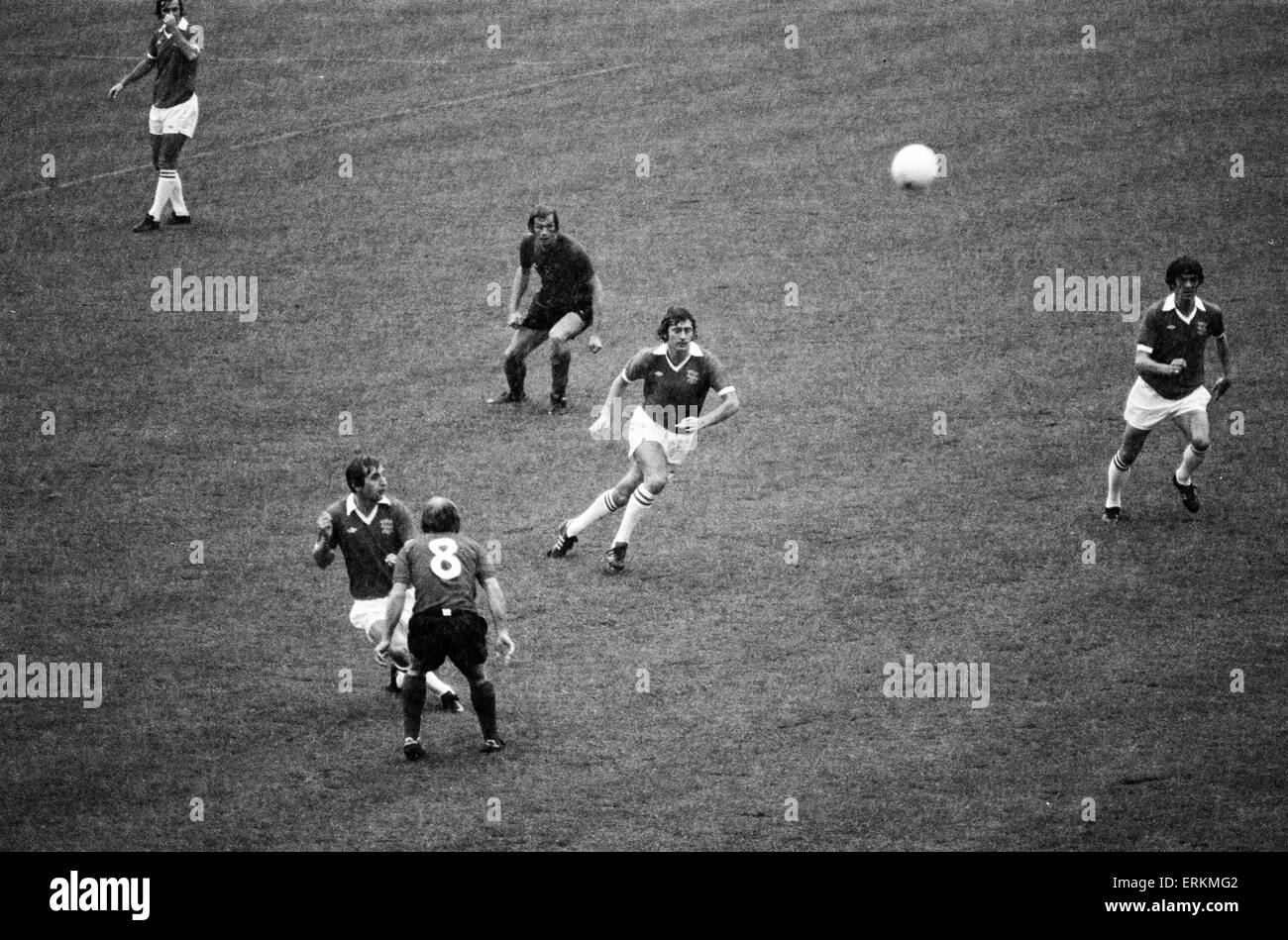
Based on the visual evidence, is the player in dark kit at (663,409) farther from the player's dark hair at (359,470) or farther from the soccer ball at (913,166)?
the soccer ball at (913,166)

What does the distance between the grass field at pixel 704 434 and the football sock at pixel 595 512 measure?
445 millimetres

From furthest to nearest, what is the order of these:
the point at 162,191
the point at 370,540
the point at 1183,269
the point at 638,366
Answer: the point at 162,191
the point at 1183,269
the point at 638,366
the point at 370,540

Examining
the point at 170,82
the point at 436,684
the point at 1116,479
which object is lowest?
the point at 436,684

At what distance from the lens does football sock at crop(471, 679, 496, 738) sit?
1292 centimetres

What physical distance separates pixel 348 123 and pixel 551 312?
42.8 ft

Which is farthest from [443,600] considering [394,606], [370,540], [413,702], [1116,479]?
[1116,479]

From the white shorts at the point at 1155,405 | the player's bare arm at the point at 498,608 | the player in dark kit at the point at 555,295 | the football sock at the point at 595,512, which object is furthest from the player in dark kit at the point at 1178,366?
the player's bare arm at the point at 498,608

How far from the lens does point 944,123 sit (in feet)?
101

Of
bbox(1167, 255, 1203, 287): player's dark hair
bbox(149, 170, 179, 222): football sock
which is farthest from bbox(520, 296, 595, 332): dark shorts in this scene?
bbox(149, 170, 179, 222): football sock

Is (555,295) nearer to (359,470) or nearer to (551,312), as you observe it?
(551,312)

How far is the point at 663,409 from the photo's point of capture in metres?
16.6

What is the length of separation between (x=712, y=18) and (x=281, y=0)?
34.4 feet

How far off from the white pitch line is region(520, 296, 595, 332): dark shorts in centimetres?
1192

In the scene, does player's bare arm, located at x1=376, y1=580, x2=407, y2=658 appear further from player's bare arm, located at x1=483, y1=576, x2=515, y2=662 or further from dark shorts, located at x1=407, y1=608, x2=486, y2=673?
player's bare arm, located at x1=483, y1=576, x2=515, y2=662
